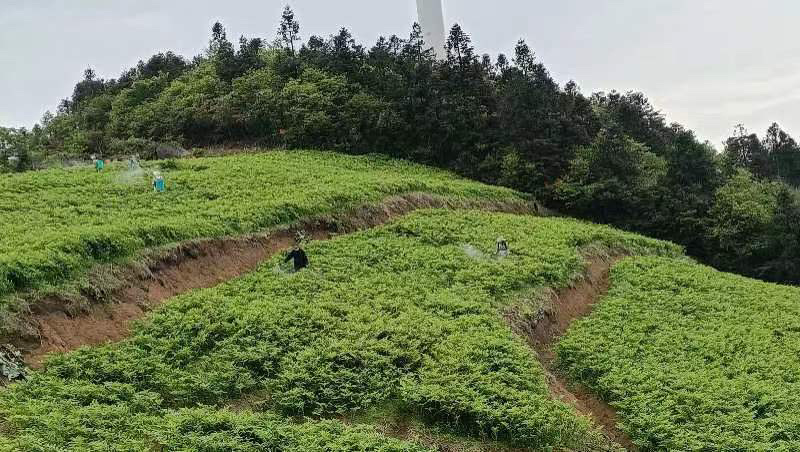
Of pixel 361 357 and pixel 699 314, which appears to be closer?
pixel 361 357

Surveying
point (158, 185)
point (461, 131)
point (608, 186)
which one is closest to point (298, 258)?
point (158, 185)

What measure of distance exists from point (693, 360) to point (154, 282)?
14.2 meters

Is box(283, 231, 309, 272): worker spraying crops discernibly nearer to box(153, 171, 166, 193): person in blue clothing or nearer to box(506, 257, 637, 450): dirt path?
box(506, 257, 637, 450): dirt path

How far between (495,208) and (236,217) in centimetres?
1646

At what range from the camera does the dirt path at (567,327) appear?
51.2 ft

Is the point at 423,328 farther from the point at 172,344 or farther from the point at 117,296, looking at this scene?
the point at 117,296

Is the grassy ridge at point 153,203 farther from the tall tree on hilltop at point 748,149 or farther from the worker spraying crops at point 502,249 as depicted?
the tall tree on hilltop at point 748,149

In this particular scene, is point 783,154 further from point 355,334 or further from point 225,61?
point 355,334

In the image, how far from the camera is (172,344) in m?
14.7

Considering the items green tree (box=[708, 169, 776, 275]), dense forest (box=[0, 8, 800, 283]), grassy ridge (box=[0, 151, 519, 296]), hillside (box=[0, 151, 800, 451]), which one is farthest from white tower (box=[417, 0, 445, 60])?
hillside (box=[0, 151, 800, 451])

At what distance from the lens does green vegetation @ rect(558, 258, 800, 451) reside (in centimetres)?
1453

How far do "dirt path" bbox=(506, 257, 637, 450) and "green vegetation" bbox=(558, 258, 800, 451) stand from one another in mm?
313

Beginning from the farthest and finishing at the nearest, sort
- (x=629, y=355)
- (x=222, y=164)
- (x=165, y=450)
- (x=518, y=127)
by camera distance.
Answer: (x=518, y=127), (x=222, y=164), (x=629, y=355), (x=165, y=450)

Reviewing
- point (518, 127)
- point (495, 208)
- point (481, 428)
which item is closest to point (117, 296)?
point (481, 428)
